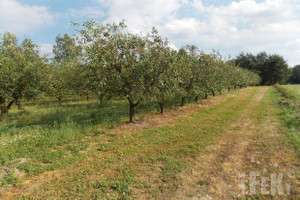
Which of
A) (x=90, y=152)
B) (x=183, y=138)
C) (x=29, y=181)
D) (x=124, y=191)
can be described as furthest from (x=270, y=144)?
(x=29, y=181)

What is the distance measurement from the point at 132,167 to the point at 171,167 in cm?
126

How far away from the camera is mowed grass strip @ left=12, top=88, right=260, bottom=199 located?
12.9ft

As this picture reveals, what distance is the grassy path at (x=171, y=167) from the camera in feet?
12.9

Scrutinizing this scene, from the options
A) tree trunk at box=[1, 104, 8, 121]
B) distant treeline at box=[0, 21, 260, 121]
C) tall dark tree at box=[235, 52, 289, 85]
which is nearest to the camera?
distant treeline at box=[0, 21, 260, 121]

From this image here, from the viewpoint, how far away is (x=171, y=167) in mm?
4973

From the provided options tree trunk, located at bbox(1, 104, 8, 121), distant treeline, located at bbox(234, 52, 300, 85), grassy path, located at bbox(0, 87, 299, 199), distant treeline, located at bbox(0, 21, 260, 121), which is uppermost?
distant treeline, located at bbox(234, 52, 300, 85)

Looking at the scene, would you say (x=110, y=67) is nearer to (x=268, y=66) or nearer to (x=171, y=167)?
(x=171, y=167)

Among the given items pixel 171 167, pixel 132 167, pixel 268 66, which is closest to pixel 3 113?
pixel 132 167

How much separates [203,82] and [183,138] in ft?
33.9

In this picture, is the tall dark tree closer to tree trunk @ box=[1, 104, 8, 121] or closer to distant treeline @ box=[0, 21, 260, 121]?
distant treeline @ box=[0, 21, 260, 121]

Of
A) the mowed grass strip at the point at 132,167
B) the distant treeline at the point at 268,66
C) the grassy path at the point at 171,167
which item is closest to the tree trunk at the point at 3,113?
the grassy path at the point at 171,167

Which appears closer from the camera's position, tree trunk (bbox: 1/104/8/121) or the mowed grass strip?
the mowed grass strip

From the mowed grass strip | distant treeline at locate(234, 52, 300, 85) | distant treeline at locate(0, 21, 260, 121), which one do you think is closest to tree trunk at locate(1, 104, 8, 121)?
distant treeline at locate(0, 21, 260, 121)

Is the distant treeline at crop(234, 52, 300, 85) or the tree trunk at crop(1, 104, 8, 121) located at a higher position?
the distant treeline at crop(234, 52, 300, 85)
